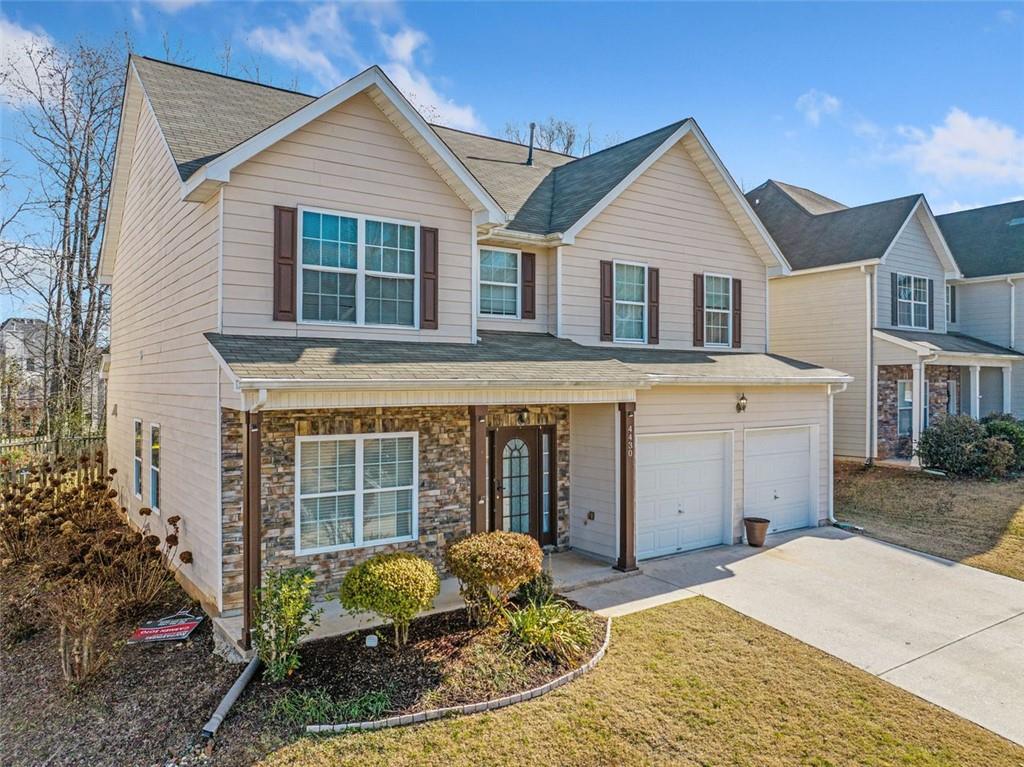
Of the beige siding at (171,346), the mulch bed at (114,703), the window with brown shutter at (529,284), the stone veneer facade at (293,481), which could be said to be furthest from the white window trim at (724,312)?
the mulch bed at (114,703)

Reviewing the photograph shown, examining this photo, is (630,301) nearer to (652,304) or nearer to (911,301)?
(652,304)

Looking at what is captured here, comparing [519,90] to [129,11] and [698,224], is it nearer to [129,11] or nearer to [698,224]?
[698,224]

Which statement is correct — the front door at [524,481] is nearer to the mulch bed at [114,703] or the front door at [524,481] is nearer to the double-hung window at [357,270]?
the double-hung window at [357,270]

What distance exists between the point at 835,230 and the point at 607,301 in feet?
38.1

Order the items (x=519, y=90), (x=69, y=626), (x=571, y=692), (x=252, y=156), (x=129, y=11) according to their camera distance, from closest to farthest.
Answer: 1. (x=571, y=692)
2. (x=69, y=626)
3. (x=252, y=156)
4. (x=519, y=90)
5. (x=129, y=11)

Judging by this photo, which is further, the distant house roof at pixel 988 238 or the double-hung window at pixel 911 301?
the distant house roof at pixel 988 238

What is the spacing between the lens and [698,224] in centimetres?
1334

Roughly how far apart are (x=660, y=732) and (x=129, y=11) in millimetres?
25817

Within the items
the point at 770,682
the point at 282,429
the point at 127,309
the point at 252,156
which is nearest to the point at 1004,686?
the point at 770,682

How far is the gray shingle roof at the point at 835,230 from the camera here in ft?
59.2

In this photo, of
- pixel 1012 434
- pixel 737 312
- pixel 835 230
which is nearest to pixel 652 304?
pixel 737 312

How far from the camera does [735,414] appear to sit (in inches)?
460

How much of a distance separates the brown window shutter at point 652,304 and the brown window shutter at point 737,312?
2347mm

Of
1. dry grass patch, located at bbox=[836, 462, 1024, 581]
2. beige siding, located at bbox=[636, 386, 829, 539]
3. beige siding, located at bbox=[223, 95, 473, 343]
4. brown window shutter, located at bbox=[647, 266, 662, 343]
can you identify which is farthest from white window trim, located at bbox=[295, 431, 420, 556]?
dry grass patch, located at bbox=[836, 462, 1024, 581]
